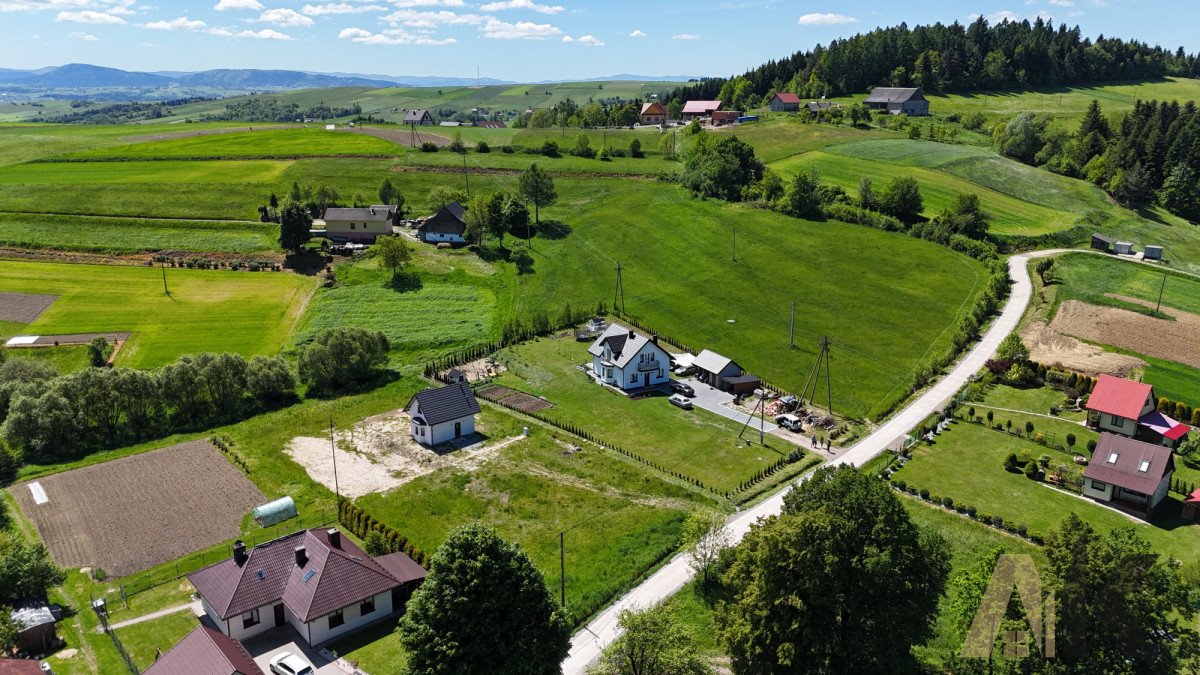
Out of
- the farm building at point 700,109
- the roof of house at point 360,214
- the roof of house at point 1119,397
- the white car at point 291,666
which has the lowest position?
the white car at point 291,666

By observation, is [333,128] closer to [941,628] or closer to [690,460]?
[690,460]

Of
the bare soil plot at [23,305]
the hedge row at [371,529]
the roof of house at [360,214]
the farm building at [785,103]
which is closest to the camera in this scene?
the hedge row at [371,529]

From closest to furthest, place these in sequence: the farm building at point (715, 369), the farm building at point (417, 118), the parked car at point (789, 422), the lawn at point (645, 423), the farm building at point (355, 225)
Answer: the lawn at point (645, 423), the parked car at point (789, 422), the farm building at point (715, 369), the farm building at point (355, 225), the farm building at point (417, 118)

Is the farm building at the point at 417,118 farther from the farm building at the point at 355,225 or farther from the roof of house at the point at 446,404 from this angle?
the roof of house at the point at 446,404

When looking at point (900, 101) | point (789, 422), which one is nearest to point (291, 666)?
point (789, 422)

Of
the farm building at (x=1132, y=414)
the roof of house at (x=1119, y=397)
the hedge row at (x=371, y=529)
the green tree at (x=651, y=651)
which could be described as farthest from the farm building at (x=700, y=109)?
the green tree at (x=651, y=651)

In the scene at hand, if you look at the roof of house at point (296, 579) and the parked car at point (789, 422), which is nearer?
the roof of house at point (296, 579)

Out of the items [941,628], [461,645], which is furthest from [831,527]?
[461,645]

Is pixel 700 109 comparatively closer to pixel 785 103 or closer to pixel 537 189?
pixel 785 103
